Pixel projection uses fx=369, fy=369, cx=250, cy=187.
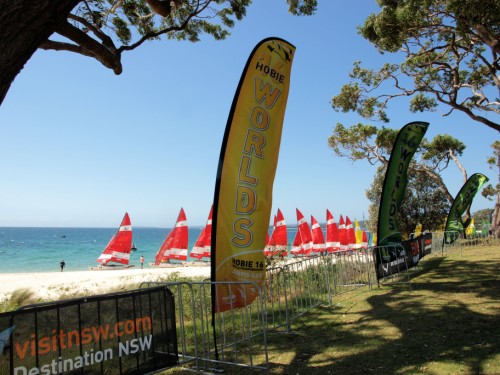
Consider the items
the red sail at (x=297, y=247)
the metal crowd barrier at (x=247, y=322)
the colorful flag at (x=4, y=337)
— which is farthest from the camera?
the red sail at (x=297, y=247)

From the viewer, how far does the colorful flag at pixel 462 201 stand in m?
20.5

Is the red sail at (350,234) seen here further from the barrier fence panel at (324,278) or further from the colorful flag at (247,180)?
the colorful flag at (247,180)

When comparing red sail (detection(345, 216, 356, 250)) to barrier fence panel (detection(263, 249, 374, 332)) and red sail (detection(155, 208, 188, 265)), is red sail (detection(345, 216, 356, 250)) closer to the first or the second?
red sail (detection(155, 208, 188, 265))

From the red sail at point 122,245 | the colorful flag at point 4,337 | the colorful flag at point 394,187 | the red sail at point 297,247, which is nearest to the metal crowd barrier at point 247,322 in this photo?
the colorful flag at point 394,187

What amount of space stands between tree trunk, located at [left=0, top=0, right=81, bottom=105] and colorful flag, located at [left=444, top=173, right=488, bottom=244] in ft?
68.1

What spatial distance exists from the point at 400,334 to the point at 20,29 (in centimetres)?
652

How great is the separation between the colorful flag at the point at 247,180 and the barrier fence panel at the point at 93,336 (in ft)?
2.96

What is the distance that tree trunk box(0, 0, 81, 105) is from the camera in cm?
314

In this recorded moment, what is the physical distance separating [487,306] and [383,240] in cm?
344

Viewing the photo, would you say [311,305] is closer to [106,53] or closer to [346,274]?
[346,274]

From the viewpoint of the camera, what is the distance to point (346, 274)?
1109cm

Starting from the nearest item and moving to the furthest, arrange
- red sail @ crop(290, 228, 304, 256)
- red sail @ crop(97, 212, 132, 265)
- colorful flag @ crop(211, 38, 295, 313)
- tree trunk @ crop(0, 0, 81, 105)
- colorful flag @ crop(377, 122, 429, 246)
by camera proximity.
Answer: tree trunk @ crop(0, 0, 81, 105) → colorful flag @ crop(211, 38, 295, 313) → colorful flag @ crop(377, 122, 429, 246) → red sail @ crop(97, 212, 132, 265) → red sail @ crop(290, 228, 304, 256)

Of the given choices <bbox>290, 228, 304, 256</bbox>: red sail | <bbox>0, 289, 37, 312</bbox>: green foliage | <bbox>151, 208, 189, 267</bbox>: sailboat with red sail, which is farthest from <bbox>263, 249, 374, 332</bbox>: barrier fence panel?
<bbox>290, 228, 304, 256</bbox>: red sail

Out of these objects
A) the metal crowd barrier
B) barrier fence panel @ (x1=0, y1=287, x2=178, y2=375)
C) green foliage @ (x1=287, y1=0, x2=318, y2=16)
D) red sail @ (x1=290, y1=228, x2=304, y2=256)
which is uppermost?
green foliage @ (x1=287, y1=0, x2=318, y2=16)
